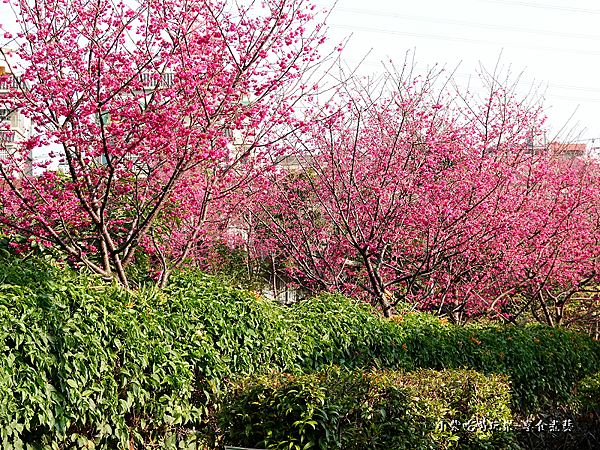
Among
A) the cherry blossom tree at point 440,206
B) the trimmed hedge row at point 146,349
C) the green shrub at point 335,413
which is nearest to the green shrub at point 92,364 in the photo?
the trimmed hedge row at point 146,349

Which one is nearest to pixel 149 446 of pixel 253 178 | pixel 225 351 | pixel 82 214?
pixel 225 351

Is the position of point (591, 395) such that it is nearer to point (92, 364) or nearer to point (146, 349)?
point (146, 349)

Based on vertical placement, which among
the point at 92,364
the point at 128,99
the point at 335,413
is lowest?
the point at 335,413

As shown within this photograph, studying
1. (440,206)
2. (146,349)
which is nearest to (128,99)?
(146,349)

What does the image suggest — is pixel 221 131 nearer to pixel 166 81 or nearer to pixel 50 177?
pixel 166 81

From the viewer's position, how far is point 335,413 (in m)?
3.22

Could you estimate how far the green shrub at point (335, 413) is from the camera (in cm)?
320

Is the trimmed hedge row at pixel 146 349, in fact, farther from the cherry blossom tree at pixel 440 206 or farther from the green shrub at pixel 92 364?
the cherry blossom tree at pixel 440 206

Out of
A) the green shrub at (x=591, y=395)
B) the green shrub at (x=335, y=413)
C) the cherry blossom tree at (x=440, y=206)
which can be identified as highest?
the cherry blossom tree at (x=440, y=206)

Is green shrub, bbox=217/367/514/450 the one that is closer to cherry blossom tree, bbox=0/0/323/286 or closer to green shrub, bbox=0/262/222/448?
green shrub, bbox=0/262/222/448

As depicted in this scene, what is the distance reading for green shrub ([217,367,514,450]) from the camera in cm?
320

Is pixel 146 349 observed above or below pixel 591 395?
above

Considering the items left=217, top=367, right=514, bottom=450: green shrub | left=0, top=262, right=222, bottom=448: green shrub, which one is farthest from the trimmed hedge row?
left=217, top=367, right=514, bottom=450: green shrub

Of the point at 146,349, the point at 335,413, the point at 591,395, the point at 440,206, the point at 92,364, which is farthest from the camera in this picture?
the point at 440,206
